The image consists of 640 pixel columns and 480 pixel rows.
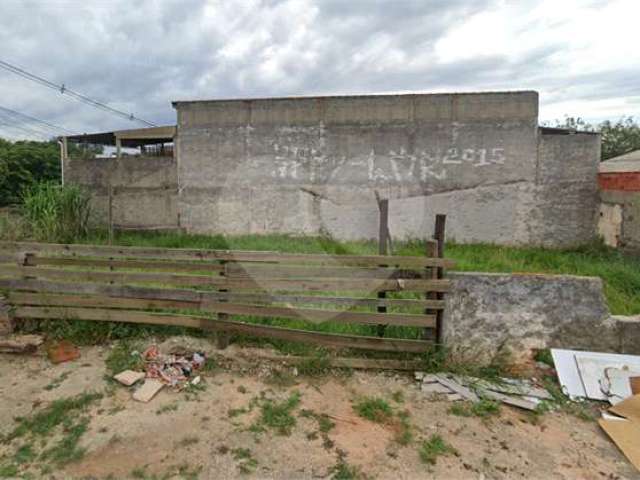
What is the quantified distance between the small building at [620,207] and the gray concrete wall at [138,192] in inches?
409

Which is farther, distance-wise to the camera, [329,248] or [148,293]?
[329,248]

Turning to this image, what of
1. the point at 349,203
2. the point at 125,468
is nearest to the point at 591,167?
the point at 349,203

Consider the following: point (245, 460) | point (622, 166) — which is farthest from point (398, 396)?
point (622, 166)

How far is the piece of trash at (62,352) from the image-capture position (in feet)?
11.6

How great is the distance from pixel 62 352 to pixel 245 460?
8.14ft

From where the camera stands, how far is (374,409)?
9.34 feet

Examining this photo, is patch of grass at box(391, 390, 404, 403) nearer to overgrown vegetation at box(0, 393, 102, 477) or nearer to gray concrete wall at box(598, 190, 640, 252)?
overgrown vegetation at box(0, 393, 102, 477)

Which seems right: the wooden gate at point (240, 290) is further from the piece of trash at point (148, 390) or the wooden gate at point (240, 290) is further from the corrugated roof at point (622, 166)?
the corrugated roof at point (622, 166)

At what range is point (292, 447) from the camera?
2.45 meters

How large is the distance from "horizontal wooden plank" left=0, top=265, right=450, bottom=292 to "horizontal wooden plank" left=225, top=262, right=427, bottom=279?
0.17 ft

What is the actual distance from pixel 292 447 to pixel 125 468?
109 cm

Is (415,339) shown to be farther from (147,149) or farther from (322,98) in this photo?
(147,149)

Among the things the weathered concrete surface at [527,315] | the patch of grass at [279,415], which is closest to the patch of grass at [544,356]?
the weathered concrete surface at [527,315]

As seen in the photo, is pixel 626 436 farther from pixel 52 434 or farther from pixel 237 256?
pixel 52 434
